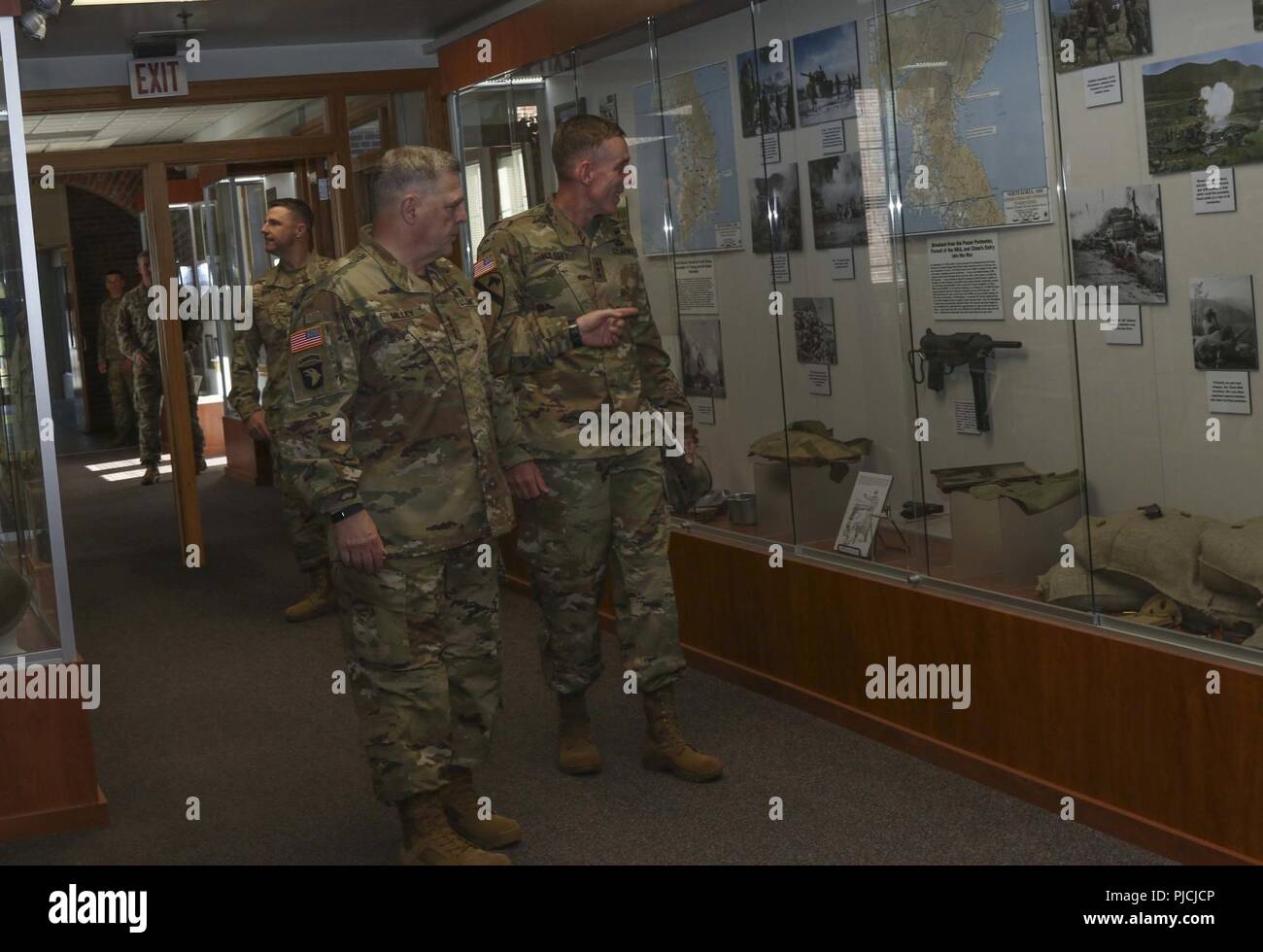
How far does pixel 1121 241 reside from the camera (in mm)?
3266

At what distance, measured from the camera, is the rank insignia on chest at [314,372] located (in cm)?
303

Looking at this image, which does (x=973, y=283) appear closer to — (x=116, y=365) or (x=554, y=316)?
(x=554, y=316)

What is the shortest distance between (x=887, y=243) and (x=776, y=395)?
79 centimetres

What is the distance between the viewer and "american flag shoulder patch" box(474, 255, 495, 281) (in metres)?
3.82

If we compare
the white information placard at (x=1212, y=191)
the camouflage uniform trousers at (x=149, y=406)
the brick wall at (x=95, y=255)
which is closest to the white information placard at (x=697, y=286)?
the white information placard at (x=1212, y=191)

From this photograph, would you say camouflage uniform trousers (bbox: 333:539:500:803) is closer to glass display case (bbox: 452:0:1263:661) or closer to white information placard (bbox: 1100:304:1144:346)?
glass display case (bbox: 452:0:1263:661)

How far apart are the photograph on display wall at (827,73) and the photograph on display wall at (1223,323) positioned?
1.33 metres

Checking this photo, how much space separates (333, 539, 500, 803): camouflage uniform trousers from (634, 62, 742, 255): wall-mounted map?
6.46 ft

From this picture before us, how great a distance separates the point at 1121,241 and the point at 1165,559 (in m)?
0.72

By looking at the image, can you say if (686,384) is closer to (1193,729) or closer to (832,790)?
(832,790)

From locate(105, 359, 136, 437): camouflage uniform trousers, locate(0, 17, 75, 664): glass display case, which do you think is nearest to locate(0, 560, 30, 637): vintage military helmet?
locate(0, 17, 75, 664): glass display case

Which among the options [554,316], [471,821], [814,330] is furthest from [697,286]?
[471,821]

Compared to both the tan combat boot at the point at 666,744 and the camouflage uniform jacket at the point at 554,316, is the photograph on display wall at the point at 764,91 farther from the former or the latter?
the tan combat boot at the point at 666,744

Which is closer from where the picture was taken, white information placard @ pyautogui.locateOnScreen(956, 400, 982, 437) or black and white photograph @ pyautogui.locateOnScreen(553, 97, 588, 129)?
white information placard @ pyautogui.locateOnScreen(956, 400, 982, 437)
